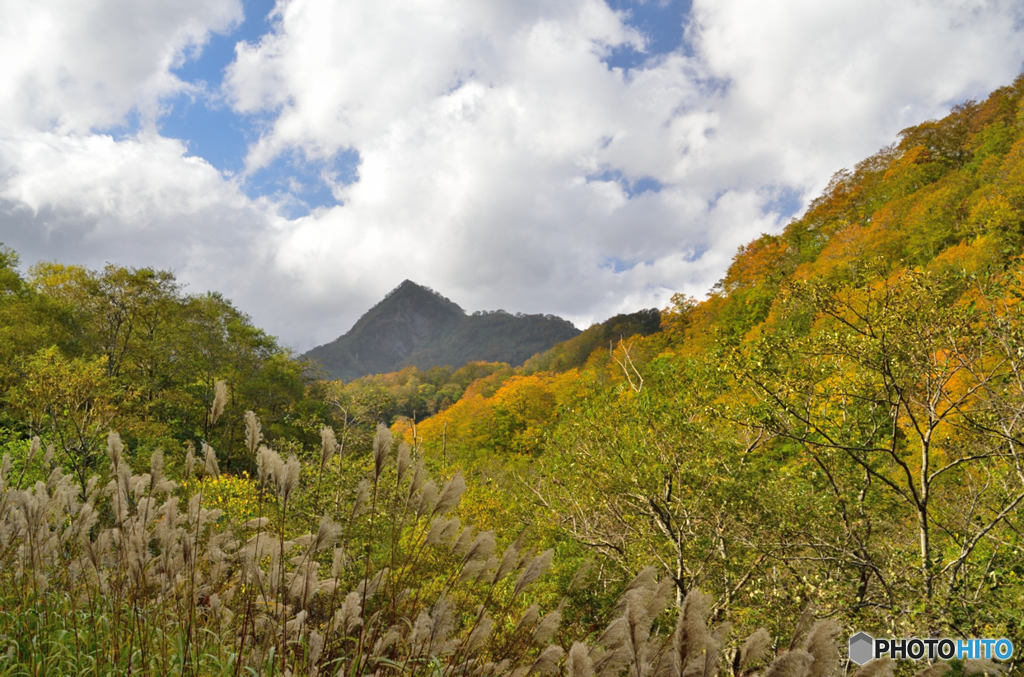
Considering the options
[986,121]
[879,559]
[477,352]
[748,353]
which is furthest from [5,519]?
[477,352]

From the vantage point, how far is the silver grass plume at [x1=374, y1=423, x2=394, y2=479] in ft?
6.50

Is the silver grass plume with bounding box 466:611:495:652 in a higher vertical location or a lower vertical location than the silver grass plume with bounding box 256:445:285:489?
lower

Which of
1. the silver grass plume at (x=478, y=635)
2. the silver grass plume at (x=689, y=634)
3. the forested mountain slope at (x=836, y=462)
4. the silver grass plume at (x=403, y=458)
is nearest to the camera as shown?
the silver grass plume at (x=689, y=634)

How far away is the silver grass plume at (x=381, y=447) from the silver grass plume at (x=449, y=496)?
1.03 ft

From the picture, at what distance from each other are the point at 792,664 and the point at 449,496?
4.55ft

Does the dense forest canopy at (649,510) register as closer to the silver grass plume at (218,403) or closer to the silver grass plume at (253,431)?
the silver grass plume at (253,431)

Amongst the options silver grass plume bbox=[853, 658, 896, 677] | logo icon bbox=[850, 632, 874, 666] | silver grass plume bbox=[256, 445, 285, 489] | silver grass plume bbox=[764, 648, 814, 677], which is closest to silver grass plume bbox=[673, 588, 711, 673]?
silver grass plume bbox=[764, 648, 814, 677]

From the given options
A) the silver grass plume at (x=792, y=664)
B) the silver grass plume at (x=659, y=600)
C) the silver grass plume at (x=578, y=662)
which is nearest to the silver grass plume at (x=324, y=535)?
the silver grass plume at (x=578, y=662)

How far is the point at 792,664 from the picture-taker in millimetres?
1229

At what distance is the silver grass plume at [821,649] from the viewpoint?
1231 millimetres

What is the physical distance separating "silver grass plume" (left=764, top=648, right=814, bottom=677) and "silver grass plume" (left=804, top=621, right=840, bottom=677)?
0.09 ft

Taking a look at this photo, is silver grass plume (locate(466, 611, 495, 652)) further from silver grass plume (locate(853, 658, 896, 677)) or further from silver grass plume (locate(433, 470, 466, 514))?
silver grass plume (locate(853, 658, 896, 677))

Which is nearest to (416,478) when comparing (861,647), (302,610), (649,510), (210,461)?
(302,610)

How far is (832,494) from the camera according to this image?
622cm
